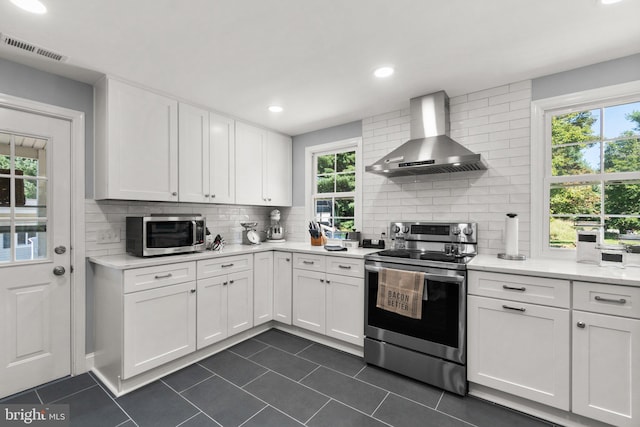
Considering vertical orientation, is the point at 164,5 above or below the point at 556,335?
above

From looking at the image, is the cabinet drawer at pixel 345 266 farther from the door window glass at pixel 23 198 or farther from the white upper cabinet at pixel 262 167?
the door window glass at pixel 23 198

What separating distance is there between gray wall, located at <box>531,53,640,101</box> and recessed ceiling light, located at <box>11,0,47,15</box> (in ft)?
11.0

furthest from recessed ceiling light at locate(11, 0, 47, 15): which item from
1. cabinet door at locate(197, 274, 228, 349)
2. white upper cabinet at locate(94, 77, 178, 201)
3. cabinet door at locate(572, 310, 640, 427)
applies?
cabinet door at locate(572, 310, 640, 427)

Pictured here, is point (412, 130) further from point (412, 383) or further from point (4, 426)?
point (4, 426)

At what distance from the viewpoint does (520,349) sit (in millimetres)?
1912

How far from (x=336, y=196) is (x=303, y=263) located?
3.46 ft

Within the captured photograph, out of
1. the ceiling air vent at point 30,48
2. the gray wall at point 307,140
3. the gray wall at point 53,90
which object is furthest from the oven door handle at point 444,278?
A: the ceiling air vent at point 30,48

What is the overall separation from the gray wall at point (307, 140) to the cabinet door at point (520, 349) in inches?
89.5

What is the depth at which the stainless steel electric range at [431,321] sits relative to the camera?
210 cm

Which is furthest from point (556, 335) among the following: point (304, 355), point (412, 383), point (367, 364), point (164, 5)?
point (164, 5)

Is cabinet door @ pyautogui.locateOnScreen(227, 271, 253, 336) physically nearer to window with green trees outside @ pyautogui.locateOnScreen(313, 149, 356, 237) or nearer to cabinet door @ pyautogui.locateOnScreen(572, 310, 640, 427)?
window with green trees outside @ pyautogui.locateOnScreen(313, 149, 356, 237)

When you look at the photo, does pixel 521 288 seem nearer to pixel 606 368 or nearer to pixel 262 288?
pixel 606 368

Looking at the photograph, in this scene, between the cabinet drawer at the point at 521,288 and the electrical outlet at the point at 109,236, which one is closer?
the cabinet drawer at the point at 521,288

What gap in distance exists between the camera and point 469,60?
2160 mm
